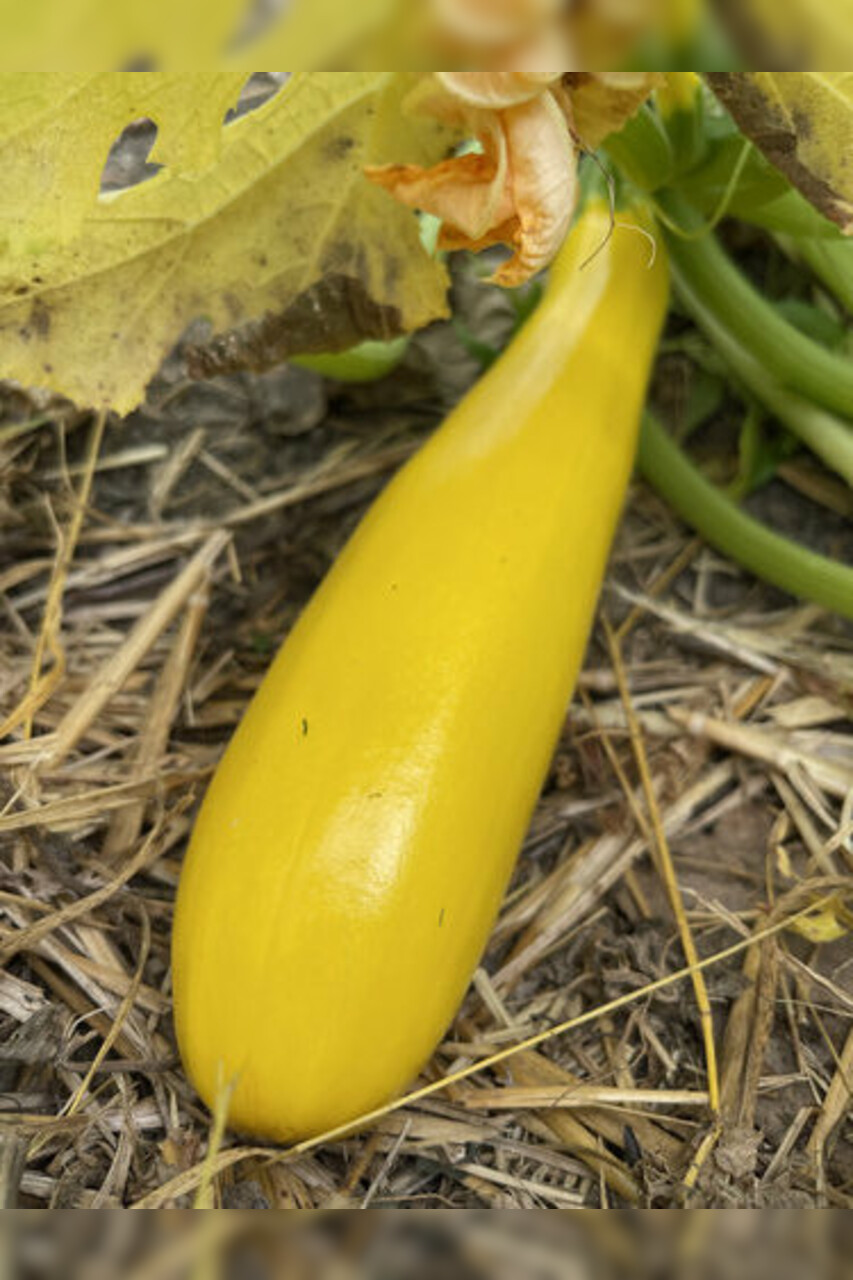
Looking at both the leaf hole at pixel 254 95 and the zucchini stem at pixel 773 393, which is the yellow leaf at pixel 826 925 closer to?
the zucchini stem at pixel 773 393

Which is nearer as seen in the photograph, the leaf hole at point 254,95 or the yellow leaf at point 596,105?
the yellow leaf at point 596,105

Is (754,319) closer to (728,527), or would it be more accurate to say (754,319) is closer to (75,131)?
(728,527)

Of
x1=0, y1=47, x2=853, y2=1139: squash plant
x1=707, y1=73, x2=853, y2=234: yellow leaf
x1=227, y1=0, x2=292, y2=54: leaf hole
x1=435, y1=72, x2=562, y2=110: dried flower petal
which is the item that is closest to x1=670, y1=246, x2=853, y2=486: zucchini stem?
x1=0, y1=47, x2=853, y2=1139: squash plant

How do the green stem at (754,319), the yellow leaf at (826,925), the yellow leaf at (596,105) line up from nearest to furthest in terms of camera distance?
the yellow leaf at (596,105)
the yellow leaf at (826,925)
the green stem at (754,319)

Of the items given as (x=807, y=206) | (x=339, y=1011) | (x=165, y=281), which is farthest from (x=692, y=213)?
(x=339, y=1011)

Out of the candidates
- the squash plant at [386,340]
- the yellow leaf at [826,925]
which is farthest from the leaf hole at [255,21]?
the yellow leaf at [826,925]

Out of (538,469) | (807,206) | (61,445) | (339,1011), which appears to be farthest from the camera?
(61,445)

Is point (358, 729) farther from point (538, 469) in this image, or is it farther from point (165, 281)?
point (165, 281)

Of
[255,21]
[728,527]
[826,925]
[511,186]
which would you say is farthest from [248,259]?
[255,21]
